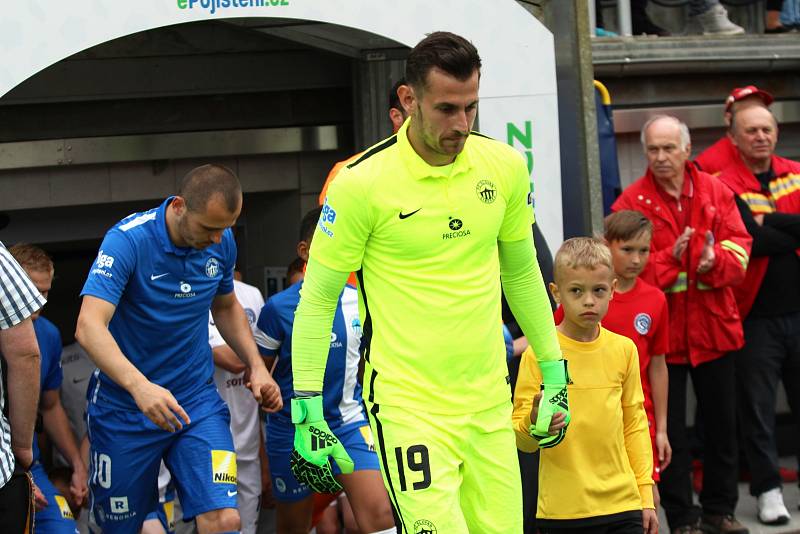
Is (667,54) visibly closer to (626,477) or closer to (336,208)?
(626,477)

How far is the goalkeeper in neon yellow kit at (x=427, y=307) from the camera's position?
15.2 ft

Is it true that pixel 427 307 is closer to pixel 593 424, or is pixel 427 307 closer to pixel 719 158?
pixel 593 424

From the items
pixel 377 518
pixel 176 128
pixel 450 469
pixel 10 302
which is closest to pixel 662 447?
pixel 377 518

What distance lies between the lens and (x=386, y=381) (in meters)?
4.77

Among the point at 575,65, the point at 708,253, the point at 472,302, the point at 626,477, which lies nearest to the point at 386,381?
the point at 472,302

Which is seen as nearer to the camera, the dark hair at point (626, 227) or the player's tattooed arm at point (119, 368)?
the player's tattooed arm at point (119, 368)

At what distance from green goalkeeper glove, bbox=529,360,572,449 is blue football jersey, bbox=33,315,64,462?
278 cm

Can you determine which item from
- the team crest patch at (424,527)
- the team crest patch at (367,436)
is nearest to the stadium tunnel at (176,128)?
the team crest patch at (367,436)

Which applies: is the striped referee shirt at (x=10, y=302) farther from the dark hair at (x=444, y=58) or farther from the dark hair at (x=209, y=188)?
the dark hair at (x=444, y=58)

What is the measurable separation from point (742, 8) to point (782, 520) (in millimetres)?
4821

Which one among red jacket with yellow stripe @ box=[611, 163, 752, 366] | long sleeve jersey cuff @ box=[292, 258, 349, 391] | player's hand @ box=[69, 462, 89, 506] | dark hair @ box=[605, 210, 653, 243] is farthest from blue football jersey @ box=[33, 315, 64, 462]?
red jacket with yellow stripe @ box=[611, 163, 752, 366]

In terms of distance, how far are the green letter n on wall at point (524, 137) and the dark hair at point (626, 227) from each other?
42.4 inches

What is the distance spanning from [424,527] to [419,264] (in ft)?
2.95

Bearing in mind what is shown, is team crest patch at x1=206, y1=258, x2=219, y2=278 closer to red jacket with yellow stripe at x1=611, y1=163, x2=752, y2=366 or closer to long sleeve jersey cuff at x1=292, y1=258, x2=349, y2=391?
long sleeve jersey cuff at x1=292, y1=258, x2=349, y2=391
